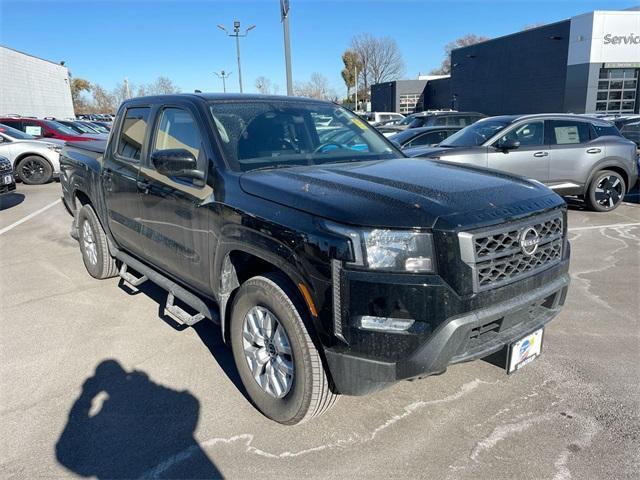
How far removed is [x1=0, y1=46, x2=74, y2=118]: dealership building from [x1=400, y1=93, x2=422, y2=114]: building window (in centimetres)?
3695

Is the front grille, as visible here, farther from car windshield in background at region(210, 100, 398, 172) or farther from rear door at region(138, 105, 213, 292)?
rear door at region(138, 105, 213, 292)

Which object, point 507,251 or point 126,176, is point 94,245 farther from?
point 507,251

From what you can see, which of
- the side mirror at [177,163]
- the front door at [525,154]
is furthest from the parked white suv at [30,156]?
the side mirror at [177,163]

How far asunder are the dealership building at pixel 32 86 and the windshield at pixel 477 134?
36.4m

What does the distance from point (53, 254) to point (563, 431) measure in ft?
21.3

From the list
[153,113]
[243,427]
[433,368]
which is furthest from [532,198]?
[153,113]

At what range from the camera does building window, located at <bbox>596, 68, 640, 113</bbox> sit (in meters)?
30.3

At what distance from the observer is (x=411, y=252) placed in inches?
87.7

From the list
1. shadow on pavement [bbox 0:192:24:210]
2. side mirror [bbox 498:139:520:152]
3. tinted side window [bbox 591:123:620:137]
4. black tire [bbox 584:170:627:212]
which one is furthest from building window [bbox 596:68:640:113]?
shadow on pavement [bbox 0:192:24:210]

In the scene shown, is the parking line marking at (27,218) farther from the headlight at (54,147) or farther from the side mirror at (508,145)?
the side mirror at (508,145)

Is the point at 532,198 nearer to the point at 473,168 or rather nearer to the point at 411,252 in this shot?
the point at 473,168

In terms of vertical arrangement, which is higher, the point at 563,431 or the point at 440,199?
the point at 440,199

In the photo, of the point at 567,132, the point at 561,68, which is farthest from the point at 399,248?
the point at 561,68

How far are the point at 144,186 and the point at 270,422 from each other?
2.14 meters
